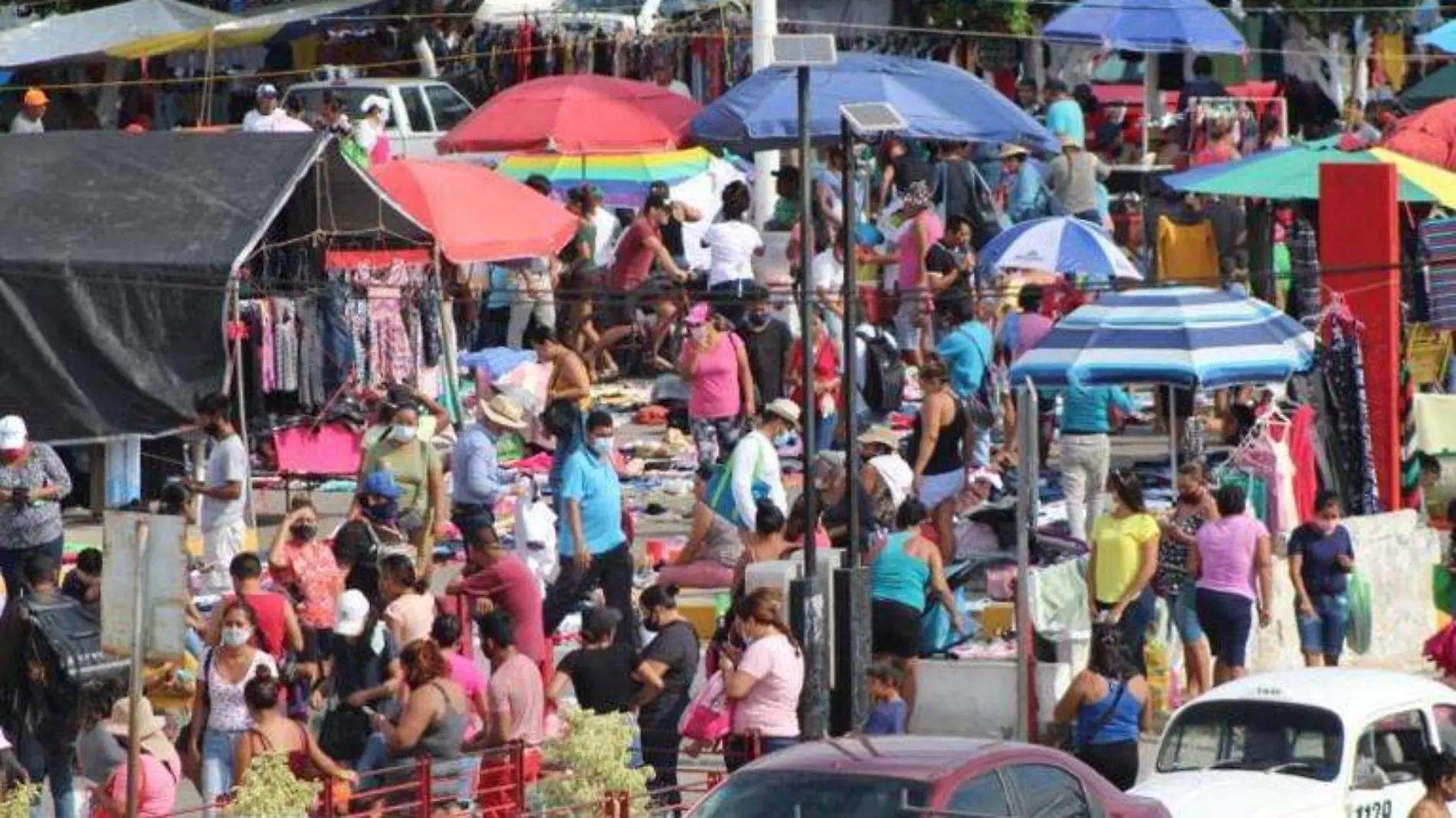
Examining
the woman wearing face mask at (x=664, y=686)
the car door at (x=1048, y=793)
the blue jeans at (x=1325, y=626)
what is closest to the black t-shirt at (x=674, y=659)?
the woman wearing face mask at (x=664, y=686)

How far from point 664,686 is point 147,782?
2981mm

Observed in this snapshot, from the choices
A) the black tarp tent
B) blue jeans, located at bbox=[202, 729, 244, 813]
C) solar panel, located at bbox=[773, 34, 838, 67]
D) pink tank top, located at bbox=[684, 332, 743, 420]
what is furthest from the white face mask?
pink tank top, located at bbox=[684, 332, 743, 420]

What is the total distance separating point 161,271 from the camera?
27.9m

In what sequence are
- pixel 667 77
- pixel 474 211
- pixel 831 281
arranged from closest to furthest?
pixel 474 211 < pixel 831 281 < pixel 667 77

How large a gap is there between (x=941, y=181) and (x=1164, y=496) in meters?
7.09

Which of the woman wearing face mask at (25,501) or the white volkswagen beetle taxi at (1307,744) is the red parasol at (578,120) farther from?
the white volkswagen beetle taxi at (1307,744)

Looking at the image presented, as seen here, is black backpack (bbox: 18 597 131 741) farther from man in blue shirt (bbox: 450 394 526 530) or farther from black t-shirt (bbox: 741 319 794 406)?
black t-shirt (bbox: 741 319 794 406)

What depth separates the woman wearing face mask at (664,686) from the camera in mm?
21422

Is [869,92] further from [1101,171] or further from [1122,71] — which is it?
[1122,71]

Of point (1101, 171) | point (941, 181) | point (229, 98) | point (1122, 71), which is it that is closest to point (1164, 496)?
point (941, 181)

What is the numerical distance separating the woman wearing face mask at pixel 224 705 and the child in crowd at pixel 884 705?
314 cm

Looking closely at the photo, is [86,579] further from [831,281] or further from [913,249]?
[913,249]

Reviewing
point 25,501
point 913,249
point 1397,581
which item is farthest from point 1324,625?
point 25,501

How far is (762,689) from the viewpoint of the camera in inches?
840
